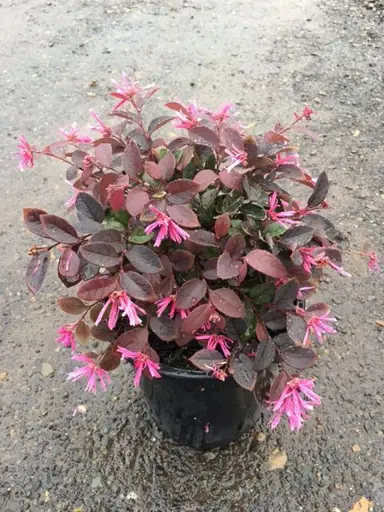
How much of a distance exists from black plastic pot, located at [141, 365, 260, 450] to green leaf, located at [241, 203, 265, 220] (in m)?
0.46

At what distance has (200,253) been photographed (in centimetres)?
142

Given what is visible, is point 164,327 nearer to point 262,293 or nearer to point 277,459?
point 262,293

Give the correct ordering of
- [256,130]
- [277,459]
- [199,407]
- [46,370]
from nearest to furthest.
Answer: [199,407]
[277,459]
[46,370]
[256,130]

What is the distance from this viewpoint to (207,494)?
6.18ft

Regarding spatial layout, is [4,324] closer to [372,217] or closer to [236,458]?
[236,458]

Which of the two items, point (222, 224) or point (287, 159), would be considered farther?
point (287, 159)

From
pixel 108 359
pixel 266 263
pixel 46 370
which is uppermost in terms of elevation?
pixel 266 263

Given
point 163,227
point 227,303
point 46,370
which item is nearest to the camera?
point 163,227

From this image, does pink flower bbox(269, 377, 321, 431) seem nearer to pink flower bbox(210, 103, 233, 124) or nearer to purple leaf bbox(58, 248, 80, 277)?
purple leaf bbox(58, 248, 80, 277)

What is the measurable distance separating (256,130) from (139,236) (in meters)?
2.18

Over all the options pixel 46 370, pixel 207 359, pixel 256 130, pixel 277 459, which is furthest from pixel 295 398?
pixel 256 130

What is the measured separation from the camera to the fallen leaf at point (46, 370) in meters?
2.25

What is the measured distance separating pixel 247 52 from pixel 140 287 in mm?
3141

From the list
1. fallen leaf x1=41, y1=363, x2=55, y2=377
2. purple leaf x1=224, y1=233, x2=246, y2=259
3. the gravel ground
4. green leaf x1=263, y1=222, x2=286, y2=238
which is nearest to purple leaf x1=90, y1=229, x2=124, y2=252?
purple leaf x1=224, y1=233, x2=246, y2=259
